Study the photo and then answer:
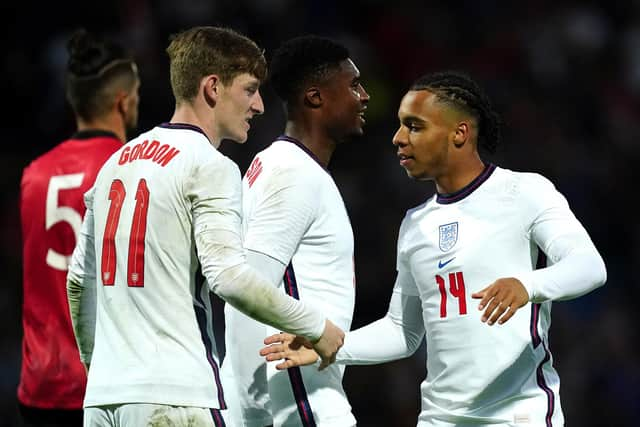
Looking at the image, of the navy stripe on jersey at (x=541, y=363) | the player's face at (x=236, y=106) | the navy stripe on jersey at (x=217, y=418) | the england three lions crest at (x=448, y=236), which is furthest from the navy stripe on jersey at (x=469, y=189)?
the navy stripe on jersey at (x=217, y=418)

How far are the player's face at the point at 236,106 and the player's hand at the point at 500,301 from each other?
103 centimetres

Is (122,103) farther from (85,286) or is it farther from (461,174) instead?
(461,174)

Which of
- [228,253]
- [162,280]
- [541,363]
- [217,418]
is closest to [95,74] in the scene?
[162,280]

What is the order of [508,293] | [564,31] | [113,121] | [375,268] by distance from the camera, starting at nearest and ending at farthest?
[508,293] < [113,121] < [375,268] < [564,31]

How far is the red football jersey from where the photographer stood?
5.28 meters

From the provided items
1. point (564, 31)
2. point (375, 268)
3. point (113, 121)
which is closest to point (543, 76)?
point (564, 31)

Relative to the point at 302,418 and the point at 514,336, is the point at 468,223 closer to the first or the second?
the point at 514,336

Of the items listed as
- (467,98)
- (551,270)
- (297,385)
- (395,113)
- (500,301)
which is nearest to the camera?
(500,301)

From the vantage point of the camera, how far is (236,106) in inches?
162

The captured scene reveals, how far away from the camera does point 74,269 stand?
4.25 metres

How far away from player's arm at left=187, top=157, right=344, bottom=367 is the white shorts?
0.35 metres

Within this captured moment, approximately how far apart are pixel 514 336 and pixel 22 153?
7.10 meters

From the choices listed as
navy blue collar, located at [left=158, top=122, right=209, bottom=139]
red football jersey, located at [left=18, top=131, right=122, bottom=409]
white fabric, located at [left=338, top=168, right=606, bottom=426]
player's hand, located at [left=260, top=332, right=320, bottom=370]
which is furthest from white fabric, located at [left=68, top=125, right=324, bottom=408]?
red football jersey, located at [left=18, top=131, right=122, bottom=409]

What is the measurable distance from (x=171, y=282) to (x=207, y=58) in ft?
2.72
